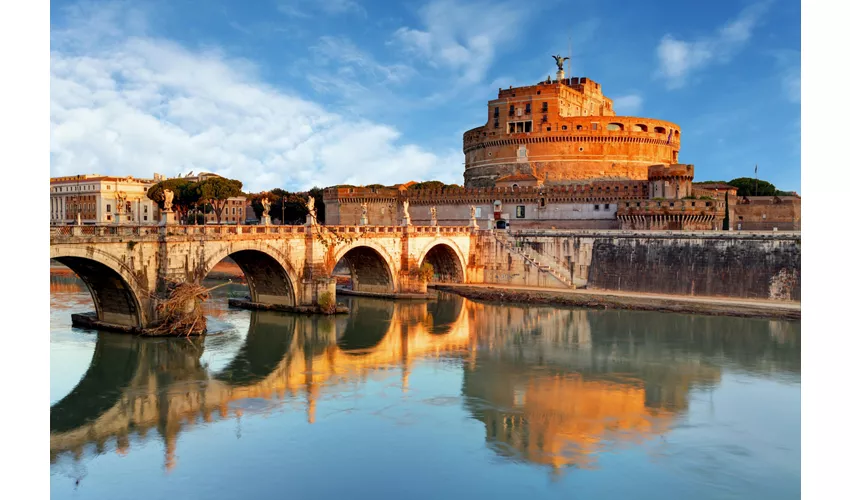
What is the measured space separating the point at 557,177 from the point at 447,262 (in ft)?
52.4

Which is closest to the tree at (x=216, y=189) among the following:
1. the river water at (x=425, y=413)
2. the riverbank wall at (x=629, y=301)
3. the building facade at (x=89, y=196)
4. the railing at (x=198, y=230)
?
the railing at (x=198, y=230)

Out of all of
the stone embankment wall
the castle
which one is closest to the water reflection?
the stone embankment wall

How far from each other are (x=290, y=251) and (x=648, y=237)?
19158 mm

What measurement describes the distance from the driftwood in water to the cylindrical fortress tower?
110 ft

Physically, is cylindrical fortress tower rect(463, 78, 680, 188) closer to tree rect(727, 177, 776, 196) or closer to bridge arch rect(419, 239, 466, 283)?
tree rect(727, 177, 776, 196)

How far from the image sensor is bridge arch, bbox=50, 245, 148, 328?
2148 cm

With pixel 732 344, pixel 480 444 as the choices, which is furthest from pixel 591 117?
pixel 480 444

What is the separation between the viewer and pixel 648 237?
36.9 metres

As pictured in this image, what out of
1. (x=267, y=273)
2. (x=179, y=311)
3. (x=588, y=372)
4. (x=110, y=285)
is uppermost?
(x=267, y=273)

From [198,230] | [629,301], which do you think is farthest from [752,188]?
[198,230]

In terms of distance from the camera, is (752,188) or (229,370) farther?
(752,188)

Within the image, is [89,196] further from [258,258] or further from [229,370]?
[229,370]

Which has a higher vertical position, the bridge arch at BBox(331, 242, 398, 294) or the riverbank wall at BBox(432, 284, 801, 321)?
the bridge arch at BBox(331, 242, 398, 294)

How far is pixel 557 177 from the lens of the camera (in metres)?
53.1
